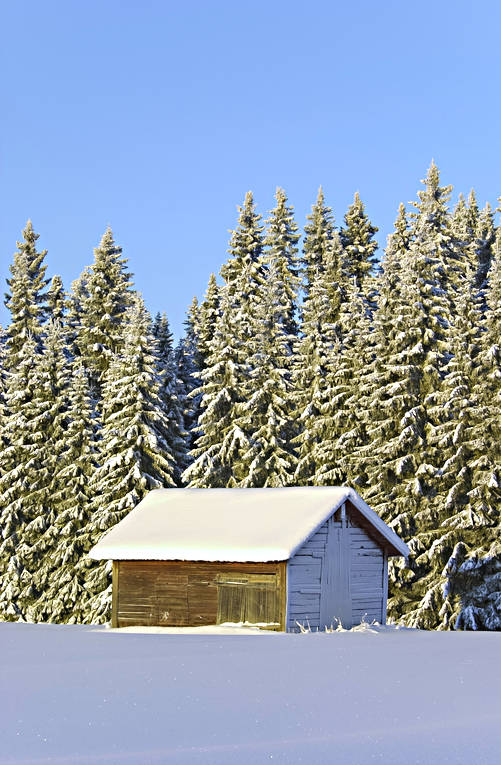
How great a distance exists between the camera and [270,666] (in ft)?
62.9

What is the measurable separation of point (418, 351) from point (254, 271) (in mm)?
14756

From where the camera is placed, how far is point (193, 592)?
32.7 metres

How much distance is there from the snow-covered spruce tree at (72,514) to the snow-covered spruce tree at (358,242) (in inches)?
883

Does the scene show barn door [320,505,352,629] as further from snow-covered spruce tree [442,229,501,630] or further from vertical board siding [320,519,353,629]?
snow-covered spruce tree [442,229,501,630]

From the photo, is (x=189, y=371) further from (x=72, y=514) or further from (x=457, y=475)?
(x=457, y=475)

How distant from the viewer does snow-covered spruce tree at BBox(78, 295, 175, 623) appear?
44281 millimetres

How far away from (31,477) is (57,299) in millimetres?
20997

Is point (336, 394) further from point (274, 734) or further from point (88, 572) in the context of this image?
point (274, 734)

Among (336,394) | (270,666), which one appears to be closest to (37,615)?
(336,394)

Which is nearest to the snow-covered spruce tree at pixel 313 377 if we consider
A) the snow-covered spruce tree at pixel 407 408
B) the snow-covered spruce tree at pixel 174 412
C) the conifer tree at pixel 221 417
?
the snow-covered spruce tree at pixel 407 408

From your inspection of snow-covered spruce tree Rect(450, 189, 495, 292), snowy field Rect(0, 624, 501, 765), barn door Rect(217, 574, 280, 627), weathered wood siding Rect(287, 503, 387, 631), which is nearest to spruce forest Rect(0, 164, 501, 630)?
snow-covered spruce tree Rect(450, 189, 495, 292)

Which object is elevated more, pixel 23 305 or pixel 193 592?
pixel 23 305

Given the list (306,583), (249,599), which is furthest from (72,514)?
(306,583)

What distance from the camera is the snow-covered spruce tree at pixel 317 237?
65.7m
